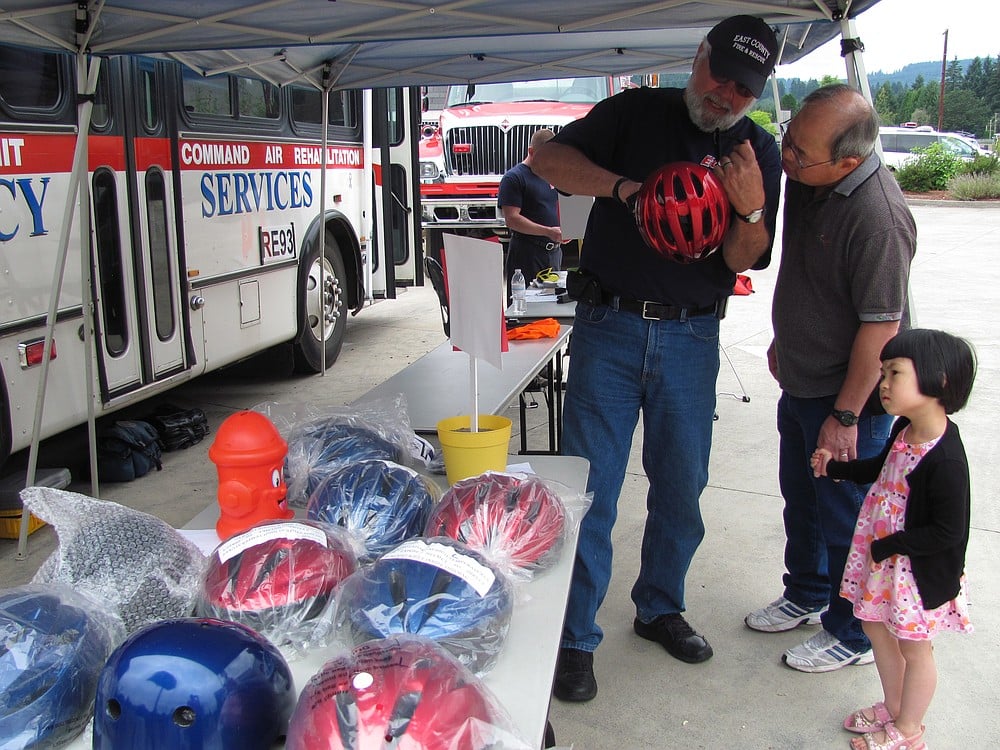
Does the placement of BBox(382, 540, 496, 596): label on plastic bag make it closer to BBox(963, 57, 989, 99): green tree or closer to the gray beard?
the gray beard

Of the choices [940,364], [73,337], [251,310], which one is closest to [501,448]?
[940,364]

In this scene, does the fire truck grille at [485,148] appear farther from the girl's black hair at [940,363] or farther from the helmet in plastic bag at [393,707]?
the helmet in plastic bag at [393,707]

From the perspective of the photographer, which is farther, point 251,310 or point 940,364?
point 251,310

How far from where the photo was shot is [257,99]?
250 inches

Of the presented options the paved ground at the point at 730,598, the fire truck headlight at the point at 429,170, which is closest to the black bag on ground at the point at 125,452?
the paved ground at the point at 730,598

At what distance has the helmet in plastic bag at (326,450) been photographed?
2264 millimetres

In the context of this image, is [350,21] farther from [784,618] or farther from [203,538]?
[784,618]

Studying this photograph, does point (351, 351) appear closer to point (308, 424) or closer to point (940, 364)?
point (308, 424)

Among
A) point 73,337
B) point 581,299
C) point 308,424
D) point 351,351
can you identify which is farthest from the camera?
point 351,351

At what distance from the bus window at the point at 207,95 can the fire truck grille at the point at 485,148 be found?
6.50 metres

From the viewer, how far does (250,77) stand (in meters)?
6.09

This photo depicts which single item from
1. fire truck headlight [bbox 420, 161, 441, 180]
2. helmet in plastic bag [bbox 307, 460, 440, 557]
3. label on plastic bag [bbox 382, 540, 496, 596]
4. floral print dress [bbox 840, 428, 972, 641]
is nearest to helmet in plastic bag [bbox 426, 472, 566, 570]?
helmet in plastic bag [bbox 307, 460, 440, 557]

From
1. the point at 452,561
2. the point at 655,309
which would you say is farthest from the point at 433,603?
the point at 655,309

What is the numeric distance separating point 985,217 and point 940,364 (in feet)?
69.1
